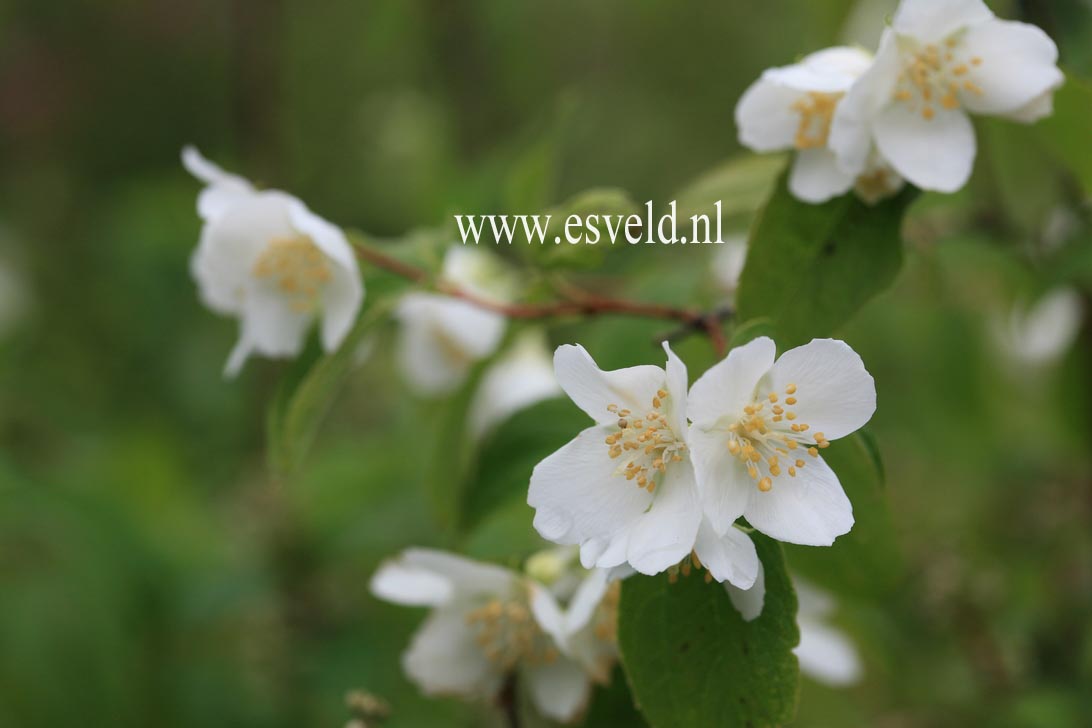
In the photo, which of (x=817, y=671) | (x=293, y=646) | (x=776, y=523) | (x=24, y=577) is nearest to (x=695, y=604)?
(x=776, y=523)

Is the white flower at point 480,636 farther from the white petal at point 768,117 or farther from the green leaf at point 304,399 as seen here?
the white petal at point 768,117

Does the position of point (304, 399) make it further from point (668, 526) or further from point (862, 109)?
point (862, 109)

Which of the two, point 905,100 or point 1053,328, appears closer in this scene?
point 905,100

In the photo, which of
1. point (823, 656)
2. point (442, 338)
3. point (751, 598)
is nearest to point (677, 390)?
point (751, 598)

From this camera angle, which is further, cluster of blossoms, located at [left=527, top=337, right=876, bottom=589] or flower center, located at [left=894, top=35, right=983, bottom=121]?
flower center, located at [left=894, top=35, right=983, bottom=121]

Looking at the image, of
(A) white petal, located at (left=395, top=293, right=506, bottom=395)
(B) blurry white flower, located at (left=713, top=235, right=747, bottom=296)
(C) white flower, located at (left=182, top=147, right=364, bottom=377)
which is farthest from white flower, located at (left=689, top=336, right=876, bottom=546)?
(B) blurry white flower, located at (left=713, top=235, right=747, bottom=296)

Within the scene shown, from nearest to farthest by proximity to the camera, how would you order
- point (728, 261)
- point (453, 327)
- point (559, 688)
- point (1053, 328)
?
1. point (559, 688)
2. point (453, 327)
3. point (728, 261)
4. point (1053, 328)

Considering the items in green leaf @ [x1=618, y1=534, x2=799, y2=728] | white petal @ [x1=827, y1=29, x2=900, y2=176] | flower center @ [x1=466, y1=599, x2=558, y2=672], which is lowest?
flower center @ [x1=466, y1=599, x2=558, y2=672]

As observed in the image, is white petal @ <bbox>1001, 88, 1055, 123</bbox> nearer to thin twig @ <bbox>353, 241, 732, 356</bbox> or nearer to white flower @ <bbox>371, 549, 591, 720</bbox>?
thin twig @ <bbox>353, 241, 732, 356</bbox>
